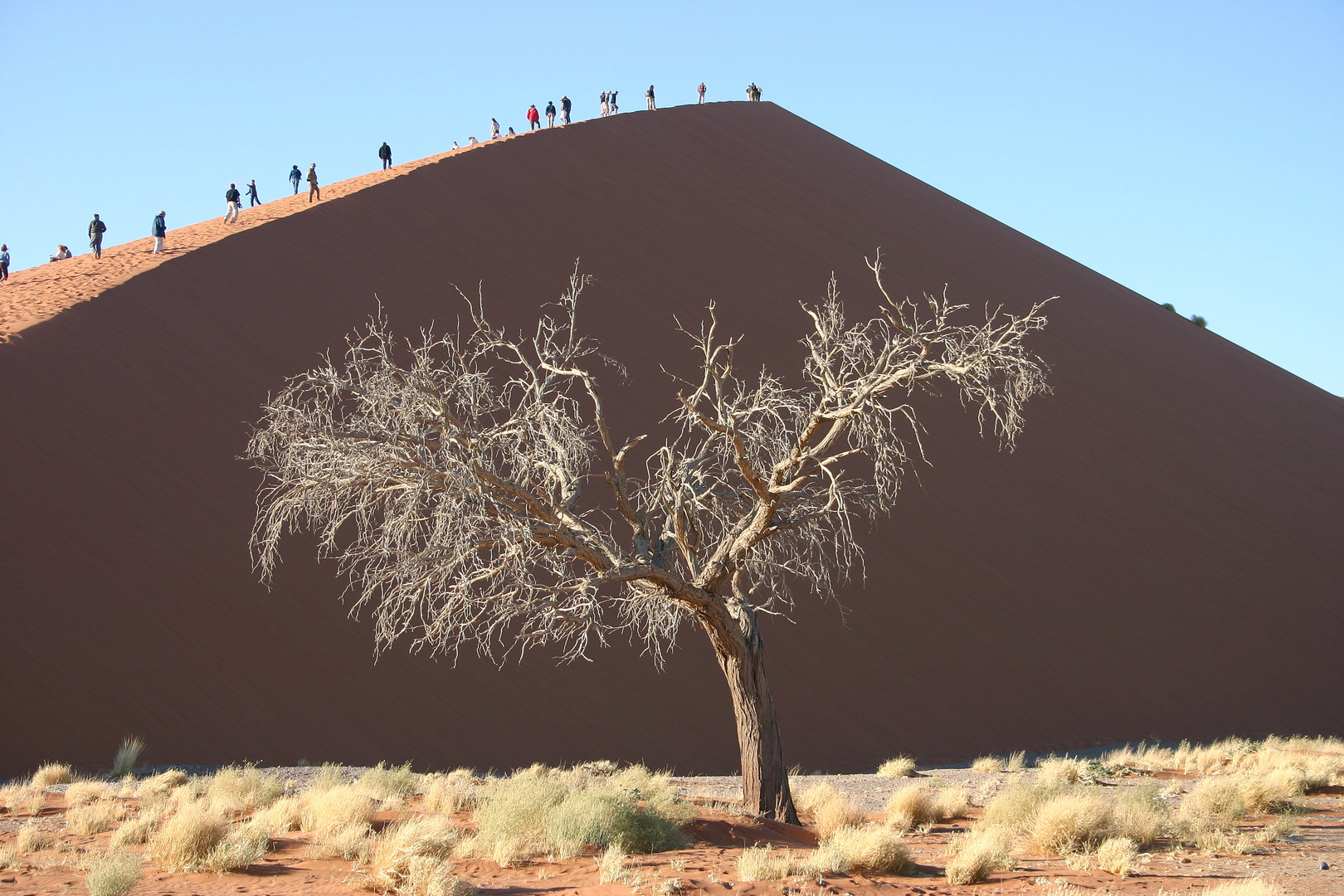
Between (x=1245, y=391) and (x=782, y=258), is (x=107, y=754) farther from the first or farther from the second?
(x=1245, y=391)

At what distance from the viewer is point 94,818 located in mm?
7852

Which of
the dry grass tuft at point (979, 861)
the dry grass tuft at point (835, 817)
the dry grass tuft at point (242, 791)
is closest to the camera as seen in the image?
the dry grass tuft at point (979, 861)

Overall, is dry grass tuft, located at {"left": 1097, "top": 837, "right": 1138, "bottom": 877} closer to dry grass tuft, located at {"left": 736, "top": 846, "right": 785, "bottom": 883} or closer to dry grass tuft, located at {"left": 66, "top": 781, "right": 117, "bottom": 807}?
dry grass tuft, located at {"left": 736, "top": 846, "right": 785, "bottom": 883}

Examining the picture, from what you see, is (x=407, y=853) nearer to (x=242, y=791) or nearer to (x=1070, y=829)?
(x=242, y=791)

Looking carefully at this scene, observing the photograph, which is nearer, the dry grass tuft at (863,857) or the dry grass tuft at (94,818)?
the dry grass tuft at (863,857)

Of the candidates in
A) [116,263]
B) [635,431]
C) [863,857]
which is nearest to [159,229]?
[116,263]

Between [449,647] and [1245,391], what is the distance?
23.8m

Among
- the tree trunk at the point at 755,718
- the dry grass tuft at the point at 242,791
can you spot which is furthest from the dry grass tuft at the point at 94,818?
the tree trunk at the point at 755,718

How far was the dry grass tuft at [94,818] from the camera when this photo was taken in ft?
25.4

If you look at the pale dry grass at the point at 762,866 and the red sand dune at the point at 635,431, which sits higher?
the red sand dune at the point at 635,431

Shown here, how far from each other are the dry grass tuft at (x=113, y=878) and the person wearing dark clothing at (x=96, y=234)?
21.0 metres

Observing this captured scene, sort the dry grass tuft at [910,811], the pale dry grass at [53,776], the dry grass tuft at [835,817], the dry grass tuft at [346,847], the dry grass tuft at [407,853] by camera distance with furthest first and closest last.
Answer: the pale dry grass at [53,776] < the dry grass tuft at [910,811] < the dry grass tuft at [835,817] < the dry grass tuft at [346,847] < the dry grass tuft at [407,853]

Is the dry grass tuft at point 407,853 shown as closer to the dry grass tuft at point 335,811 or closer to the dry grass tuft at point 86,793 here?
the dry grass tuft at point 335,811

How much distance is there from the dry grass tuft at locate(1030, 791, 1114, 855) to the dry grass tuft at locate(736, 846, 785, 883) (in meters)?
2.11
